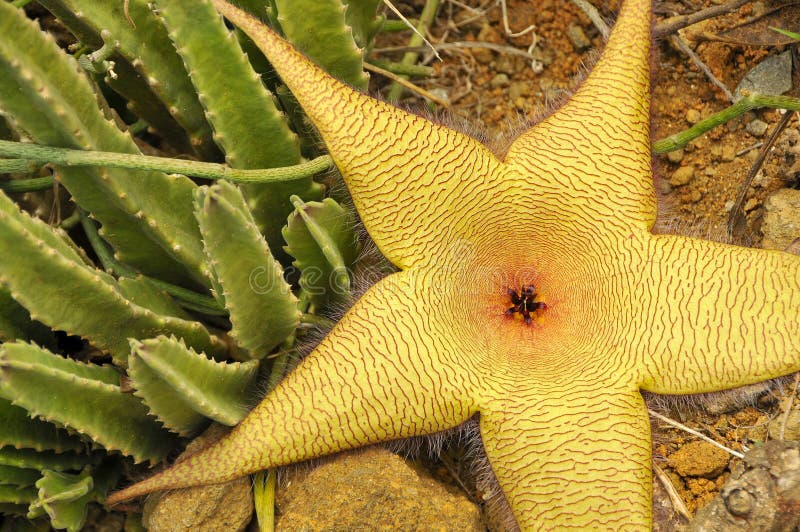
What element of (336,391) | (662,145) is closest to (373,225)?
(336,391)

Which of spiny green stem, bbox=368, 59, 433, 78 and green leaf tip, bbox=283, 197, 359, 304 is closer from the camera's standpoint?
green leaf tip, bbox=283, 197, 359, 304

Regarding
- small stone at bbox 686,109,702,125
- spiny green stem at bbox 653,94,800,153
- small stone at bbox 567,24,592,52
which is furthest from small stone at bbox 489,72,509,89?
spiny green stem at bbox 653,94,800,153

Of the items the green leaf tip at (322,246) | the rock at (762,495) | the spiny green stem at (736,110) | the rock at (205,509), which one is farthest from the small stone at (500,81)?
the rock at (205,509)

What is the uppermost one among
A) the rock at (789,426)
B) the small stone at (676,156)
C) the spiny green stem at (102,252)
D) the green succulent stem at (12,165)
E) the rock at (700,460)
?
the green succulent stem at (12,165)

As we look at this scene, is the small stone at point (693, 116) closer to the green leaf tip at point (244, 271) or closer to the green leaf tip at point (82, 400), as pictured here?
the green leaf tip at point (244, 271)

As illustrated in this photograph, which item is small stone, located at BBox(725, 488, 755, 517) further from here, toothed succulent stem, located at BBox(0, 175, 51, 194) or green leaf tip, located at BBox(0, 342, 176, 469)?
toothed succulent stem, located at BBox(0, 175, 51, 194)

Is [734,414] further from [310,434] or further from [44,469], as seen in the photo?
[44,469]

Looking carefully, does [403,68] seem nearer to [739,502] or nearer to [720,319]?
[720,319]
